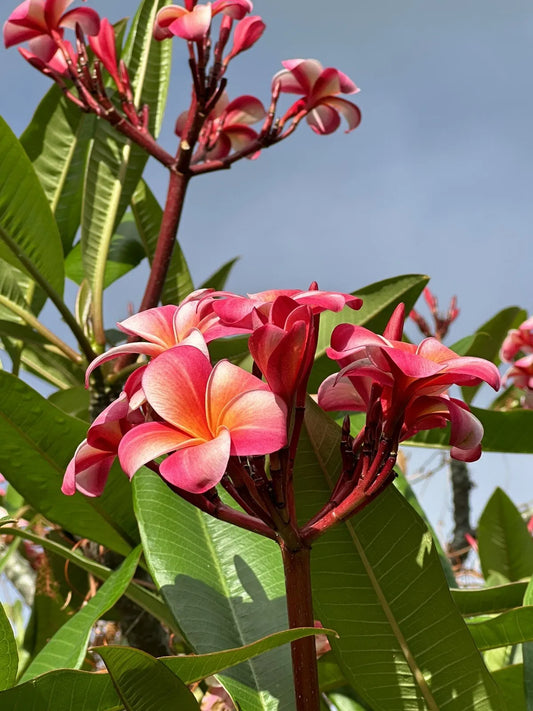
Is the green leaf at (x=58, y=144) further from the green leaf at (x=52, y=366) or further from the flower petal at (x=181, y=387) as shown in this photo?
the flower petal at (x=181, y=387)

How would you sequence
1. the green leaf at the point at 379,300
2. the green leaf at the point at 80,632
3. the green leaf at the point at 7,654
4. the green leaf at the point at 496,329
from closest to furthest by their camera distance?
the green leaf at the point at 7,654, the green leaf at the point at 80,632, the green leaf at the point at 379,300, the green leaf at the point at 496,329

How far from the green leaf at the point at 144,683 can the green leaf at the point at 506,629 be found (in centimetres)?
30

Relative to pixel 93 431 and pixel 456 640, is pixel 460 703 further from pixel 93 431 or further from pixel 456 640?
pixel 93 431

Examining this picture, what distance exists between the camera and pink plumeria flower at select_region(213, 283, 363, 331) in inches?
23.0

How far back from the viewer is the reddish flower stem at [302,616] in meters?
0.56

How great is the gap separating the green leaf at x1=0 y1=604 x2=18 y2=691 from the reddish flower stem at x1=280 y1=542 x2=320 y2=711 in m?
0.28

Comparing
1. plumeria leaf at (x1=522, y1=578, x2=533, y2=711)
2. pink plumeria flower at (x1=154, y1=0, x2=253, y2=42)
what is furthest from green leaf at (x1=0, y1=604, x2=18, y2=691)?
pink plumeria flower at (x1=154, y1=0, x2=253, y2=42)

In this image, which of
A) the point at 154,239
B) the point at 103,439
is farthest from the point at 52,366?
the point at 103,439

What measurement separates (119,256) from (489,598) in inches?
47.4

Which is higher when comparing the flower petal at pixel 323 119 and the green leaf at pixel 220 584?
the flower petal at pixel 323 119

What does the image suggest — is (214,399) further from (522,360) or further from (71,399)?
(522,360)

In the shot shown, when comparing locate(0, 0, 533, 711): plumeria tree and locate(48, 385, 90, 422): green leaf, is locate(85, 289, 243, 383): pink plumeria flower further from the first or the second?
locate(48, 385, 90, 422): green leaf

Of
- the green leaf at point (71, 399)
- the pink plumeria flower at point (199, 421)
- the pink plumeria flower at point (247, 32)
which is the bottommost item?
the green leaf at point (71, 399)

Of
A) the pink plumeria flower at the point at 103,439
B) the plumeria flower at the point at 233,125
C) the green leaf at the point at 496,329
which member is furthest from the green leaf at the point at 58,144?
the pink plumeria flower at the point at 103,439
